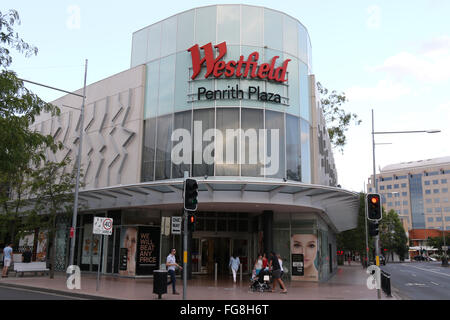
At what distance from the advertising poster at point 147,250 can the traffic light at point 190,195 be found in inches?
551

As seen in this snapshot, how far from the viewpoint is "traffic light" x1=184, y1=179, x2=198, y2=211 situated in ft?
42.5

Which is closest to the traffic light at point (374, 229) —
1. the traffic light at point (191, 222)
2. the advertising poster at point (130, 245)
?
the traffic light at point (191, 222)

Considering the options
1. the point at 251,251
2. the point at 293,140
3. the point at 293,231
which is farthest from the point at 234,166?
the point at 251,251

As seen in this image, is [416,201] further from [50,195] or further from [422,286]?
[50,195]

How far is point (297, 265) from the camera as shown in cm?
2545

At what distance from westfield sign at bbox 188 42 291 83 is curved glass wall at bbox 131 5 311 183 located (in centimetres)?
31

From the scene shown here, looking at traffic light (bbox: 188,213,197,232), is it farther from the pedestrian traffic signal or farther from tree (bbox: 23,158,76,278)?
tree (bbox: 23,158,76,278)

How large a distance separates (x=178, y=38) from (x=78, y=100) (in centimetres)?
1085

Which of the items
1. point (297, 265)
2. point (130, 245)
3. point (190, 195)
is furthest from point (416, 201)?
point (190, 195)

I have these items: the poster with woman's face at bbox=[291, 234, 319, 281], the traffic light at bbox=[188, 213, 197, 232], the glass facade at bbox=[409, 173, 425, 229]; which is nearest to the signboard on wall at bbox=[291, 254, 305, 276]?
the poster with woman's face at bbox=[291, 234, 319, 281]

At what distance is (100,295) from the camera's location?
A: 50.1 feet

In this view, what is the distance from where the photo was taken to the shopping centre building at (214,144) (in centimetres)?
2352
